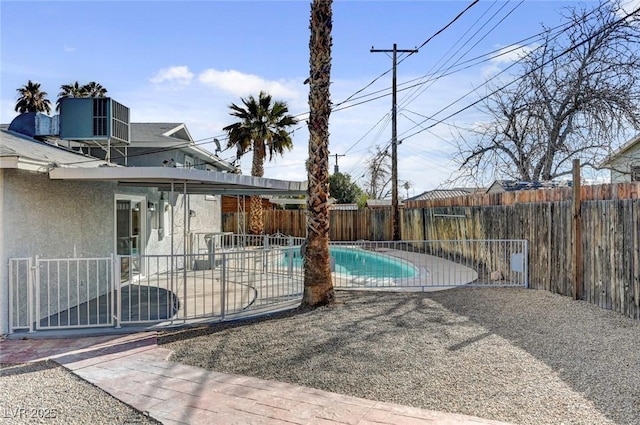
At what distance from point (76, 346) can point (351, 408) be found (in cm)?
408

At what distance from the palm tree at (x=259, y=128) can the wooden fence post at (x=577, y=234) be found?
15532mm

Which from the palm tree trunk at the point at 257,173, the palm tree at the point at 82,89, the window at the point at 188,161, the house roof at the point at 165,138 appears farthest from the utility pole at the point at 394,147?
the palm tree at the point at 82,89

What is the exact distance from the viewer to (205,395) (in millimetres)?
4309

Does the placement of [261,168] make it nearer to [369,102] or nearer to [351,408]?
[369,102]

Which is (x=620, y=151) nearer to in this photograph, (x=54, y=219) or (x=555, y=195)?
(x=555, y=195)

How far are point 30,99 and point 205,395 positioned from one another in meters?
37.3

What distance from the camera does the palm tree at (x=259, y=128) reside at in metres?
21.7

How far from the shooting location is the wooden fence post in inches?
329

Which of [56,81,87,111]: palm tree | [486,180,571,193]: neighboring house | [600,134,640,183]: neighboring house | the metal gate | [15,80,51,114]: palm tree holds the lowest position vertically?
the metal gate

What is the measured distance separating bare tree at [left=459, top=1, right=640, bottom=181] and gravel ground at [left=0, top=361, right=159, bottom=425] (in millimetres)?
12622

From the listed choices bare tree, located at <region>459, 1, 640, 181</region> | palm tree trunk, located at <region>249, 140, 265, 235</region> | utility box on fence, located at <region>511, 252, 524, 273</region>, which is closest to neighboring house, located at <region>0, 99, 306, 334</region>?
utility box on fence, located at <region>511, 252, 524, 273</region>

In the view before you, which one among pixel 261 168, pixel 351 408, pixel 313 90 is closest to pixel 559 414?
pixel 351 408

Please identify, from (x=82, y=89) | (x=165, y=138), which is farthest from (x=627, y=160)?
(x=82, y=89)

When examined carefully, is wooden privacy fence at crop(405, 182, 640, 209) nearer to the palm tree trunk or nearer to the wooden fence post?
the wooden fence post
